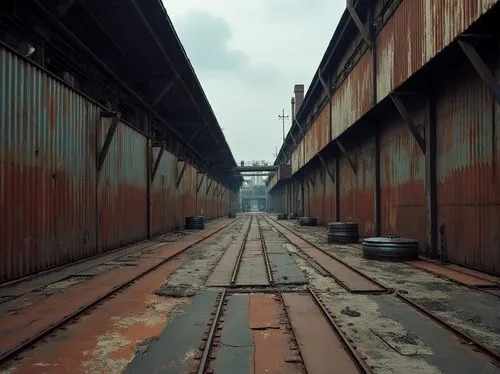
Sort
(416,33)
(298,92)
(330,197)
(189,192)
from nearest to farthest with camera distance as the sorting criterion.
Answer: (416,33), (330,197), (189,192), (298,92)

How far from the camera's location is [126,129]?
1648 cm

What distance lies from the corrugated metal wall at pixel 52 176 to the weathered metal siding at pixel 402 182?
9.05 meters

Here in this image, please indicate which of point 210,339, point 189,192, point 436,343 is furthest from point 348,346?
point 189,192

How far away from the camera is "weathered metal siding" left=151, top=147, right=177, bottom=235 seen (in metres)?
21.2

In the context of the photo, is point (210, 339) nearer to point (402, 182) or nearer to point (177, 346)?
point (177, 346)

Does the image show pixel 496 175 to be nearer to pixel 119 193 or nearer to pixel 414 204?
pixel 414 204

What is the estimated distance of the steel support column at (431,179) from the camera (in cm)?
1169

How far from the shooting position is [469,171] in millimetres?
9898

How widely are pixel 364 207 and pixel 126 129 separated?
10.0 meters

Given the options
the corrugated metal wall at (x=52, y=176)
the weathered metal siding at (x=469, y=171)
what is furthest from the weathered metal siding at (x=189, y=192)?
the weathered metal siding at (x=469, y=171)

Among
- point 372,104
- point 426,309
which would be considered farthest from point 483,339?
point 372,104

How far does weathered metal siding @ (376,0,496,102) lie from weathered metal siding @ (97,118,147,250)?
836 centimetres

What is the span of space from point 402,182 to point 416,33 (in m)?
4.98

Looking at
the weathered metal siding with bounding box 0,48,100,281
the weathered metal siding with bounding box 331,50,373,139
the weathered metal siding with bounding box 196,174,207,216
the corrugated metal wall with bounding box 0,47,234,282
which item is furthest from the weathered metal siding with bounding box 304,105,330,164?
the weathered metal siding with bounding box 0,48,100,281
